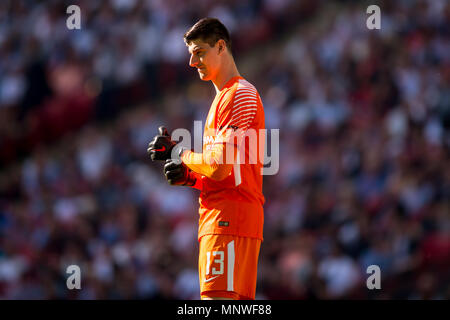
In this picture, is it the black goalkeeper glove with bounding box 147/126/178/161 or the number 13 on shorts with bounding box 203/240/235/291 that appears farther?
the black goalkeeper glove with bounding box 147/126/178/161

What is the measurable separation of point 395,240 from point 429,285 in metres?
0.58

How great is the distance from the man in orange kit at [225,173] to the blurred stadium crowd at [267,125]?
3.97 m

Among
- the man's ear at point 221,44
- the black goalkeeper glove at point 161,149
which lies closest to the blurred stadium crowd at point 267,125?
the black goalkeeper glove at point 161,149

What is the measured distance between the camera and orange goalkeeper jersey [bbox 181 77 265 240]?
11.6 ft

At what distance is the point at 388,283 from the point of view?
7.33 metres

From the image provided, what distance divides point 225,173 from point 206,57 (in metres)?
0.68

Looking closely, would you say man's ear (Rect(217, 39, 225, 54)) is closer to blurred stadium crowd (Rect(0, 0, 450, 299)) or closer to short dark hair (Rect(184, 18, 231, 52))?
short dark hair (Rect(184, 18, 231, 52))

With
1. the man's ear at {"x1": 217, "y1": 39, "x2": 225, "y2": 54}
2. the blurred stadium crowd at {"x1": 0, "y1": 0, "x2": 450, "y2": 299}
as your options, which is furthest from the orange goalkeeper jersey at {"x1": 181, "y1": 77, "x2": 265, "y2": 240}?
the blurred stadium crowd at {"x1": 0, "y1": 0, "x2": 450, "y2": 299}

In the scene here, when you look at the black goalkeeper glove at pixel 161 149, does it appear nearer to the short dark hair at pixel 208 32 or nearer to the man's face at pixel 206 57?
the man's face at pixel 206 57

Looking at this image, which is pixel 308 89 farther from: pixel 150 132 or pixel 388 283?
→ pixel 388 283

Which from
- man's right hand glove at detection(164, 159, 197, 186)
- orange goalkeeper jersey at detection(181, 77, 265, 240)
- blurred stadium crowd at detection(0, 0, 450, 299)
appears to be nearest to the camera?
orange goalkeeper jersey at detection(181, 77, 265, 240)

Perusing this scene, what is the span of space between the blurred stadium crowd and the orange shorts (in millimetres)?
3940

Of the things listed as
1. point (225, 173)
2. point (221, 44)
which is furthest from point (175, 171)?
point (221, 44)

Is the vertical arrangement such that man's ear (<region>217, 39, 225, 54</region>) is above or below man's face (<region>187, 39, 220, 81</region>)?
above
